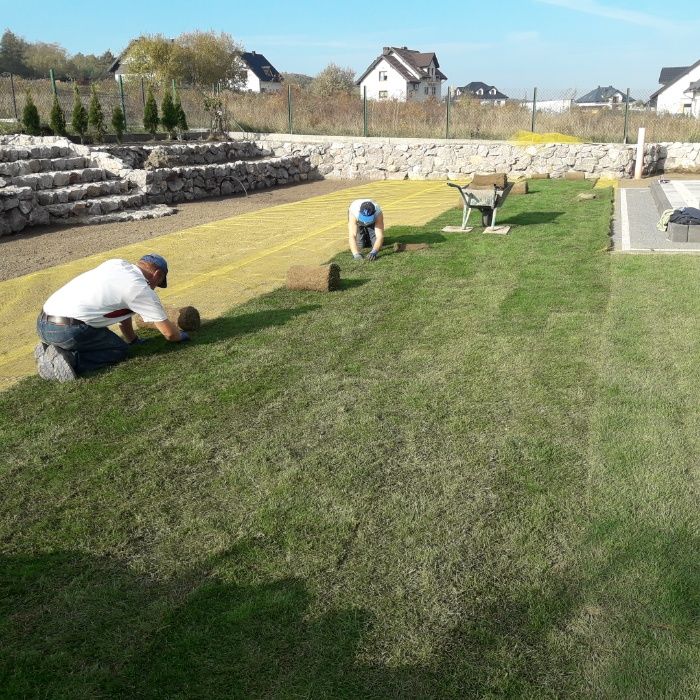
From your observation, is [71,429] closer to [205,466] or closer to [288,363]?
[205,466]

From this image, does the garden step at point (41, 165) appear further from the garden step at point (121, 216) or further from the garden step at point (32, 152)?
the garden step at point (121, 216)

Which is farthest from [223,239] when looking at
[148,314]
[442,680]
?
[442,680]

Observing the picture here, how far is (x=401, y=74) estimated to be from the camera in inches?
2876

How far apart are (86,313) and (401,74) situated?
242 ft

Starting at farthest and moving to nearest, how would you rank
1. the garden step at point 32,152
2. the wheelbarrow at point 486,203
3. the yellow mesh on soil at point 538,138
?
the yellow mesh on soil at point 538,138
the garden step at point 32,152
the wheelbarrow at point 486,203

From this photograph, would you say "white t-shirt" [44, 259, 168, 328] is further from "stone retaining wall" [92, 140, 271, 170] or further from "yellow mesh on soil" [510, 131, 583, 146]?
"yellow mesh on soil" [510, 131, 583, 146]

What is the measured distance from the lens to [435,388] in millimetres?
5434

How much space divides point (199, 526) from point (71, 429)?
1.73 meters

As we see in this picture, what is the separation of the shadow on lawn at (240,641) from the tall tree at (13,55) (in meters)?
65.0

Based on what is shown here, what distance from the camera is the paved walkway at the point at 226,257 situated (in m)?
7.84

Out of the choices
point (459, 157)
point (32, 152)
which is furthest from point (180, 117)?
point (459, 157)

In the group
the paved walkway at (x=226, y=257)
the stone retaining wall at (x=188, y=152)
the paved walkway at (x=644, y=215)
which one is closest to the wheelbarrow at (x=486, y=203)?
the paved walkway at (x=226, y=257)

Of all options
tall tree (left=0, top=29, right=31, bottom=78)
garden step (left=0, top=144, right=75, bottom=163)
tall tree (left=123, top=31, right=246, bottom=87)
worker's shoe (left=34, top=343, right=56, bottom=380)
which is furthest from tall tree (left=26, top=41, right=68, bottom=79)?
worker's shoe (left=34, top=343, right=56, bottom=380)

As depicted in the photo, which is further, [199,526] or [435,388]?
[435,388]
